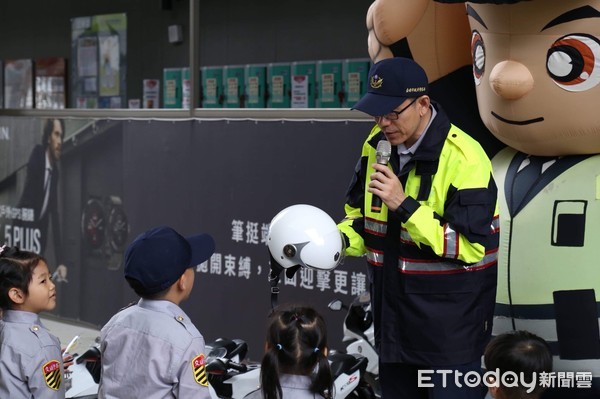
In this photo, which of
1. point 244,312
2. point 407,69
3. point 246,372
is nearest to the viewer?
point 407,69

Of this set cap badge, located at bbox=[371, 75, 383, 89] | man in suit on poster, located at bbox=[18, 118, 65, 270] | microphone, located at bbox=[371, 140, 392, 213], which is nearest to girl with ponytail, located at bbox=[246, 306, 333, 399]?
microphone, located at bbox=[371, 140, 392, 213]

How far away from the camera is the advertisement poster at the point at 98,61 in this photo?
896cm

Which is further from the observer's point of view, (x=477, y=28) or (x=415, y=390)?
(x=477, y=28)

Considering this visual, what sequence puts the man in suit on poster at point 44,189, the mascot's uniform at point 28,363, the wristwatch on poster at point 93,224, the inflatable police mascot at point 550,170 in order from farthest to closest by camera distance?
the man in suit on poster at point 44,189 → the wristwatch on poster at point 93,224 → the inflatable police mascot at point 550,170 → the mascot's uniform at point 28,363

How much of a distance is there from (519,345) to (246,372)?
1.46 meters

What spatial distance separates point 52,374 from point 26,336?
170 millimetres

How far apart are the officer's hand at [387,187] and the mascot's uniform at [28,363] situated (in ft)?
4.37

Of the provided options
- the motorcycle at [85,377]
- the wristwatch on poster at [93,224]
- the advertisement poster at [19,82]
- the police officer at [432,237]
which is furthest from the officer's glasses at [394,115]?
the advertisement poster at [19,82]

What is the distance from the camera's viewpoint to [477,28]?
4.25 metres

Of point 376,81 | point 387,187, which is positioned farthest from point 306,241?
point 376,81

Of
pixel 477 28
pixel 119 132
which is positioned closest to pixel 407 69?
pixel 477 28

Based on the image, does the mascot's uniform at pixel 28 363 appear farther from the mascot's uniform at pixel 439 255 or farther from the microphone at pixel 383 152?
the microphone at pixel 383 152

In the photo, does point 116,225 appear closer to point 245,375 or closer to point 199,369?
point 245,375

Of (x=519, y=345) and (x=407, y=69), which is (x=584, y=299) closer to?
(x=519, y=345)
